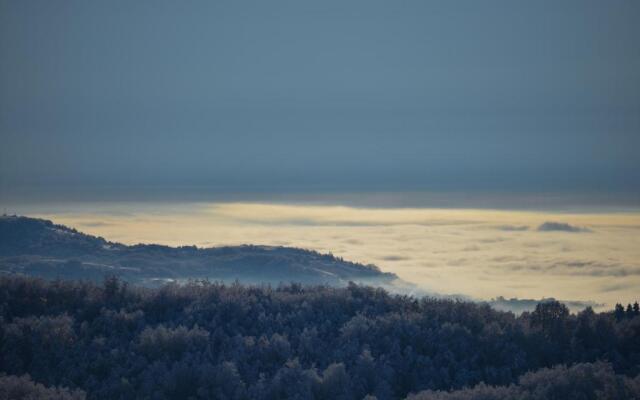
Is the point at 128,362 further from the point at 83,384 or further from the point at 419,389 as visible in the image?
the point at 419,389

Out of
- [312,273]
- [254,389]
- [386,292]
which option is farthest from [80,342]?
[312,273]

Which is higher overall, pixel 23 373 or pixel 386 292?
pixel 386 292

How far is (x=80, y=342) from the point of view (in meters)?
25.3

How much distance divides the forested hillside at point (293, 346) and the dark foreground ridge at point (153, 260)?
53.9m

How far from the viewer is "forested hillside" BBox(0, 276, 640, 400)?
22.7 metres

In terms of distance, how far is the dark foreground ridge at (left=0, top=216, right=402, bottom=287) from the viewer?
90688mm

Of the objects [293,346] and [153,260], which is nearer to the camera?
[293,346]

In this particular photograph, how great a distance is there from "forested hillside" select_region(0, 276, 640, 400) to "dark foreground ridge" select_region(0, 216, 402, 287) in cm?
5392

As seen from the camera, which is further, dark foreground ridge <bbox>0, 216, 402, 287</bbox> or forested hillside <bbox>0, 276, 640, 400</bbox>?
dark foreground ridge <bbox>0, 216, 402, 287</bbox>

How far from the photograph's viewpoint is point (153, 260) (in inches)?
3947

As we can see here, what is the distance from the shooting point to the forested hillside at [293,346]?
74.3 feet

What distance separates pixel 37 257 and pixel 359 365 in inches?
3222

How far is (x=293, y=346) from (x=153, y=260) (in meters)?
76.2

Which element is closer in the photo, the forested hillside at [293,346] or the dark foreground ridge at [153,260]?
the forested hillside at [293,346]
